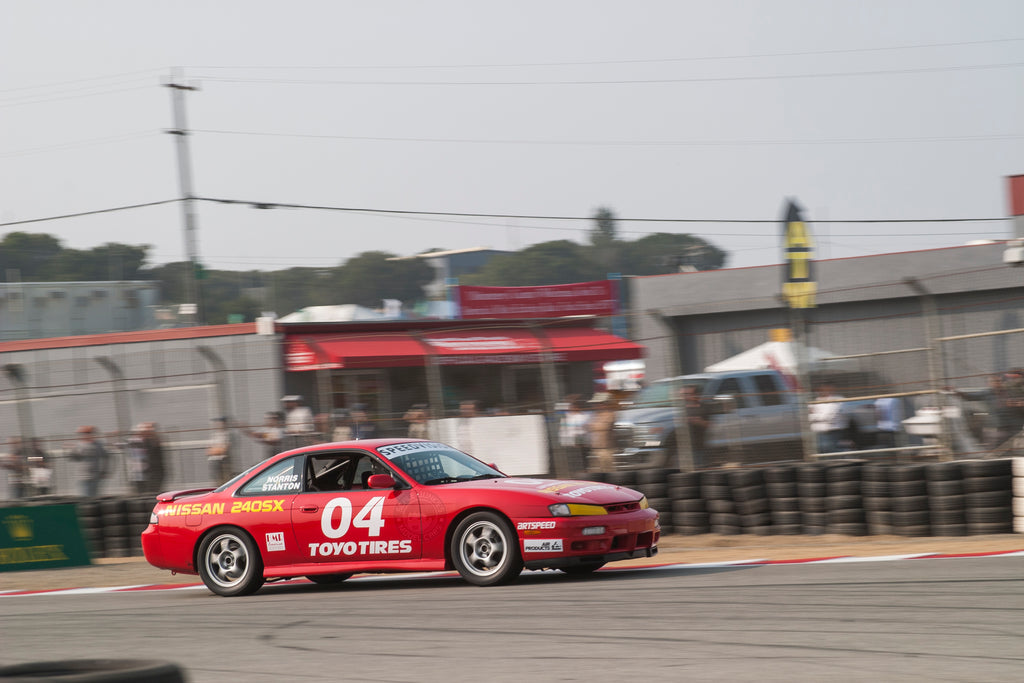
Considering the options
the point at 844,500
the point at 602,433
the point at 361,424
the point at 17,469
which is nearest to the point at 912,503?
the point at 844,500

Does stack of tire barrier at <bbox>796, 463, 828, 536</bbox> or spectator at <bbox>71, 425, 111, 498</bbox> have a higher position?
spectator at <bbox>71, 425, 111, 498</bbox>

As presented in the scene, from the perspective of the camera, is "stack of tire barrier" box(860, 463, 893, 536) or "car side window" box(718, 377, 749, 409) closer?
"stack of tire barrier" box(860, 463, 893, 536)

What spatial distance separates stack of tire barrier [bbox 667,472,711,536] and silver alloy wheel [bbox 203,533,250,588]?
4.47 m

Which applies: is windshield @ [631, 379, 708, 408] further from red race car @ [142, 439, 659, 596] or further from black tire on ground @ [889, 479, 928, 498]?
red race car @ [142, 439, 659, 596]

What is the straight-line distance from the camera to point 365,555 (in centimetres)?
930

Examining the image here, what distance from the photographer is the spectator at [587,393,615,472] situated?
1312cm

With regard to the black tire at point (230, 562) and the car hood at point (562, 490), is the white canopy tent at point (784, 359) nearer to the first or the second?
the car hood at point (562, 490)

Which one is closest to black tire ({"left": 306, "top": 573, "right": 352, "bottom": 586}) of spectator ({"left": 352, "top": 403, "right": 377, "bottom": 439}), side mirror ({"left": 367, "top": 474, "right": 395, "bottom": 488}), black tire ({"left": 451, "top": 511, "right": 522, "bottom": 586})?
side mirror ({"left": 367, "top": 474, "right": 395, "bottom": 488})

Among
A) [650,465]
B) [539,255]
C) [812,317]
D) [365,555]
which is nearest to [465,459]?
[365,555]

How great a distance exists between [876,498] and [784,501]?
0.89 meters

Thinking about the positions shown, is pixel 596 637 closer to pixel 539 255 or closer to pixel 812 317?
pixel 812 317

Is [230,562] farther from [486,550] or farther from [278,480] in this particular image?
[486,550]

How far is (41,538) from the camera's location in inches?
537

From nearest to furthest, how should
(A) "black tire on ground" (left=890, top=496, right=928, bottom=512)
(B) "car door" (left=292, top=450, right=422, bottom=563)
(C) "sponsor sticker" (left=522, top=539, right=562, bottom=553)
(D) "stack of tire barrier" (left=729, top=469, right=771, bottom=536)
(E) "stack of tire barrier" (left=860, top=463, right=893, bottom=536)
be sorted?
(C) "sponsor sticker" (left=522, top=539, right=562, bottom=553) → (B) "car door" (left=292, top=450, right=422, bottom=563) → (A) "black tire on ground" (left=890, top=496, right=928, bottom=512) → (E) "stack of tire barrier" (left=860, top=463, right=893, bottom=536) → (D) "stack of tire barrier" (left=729, top=469, right=771, bottom=536)
